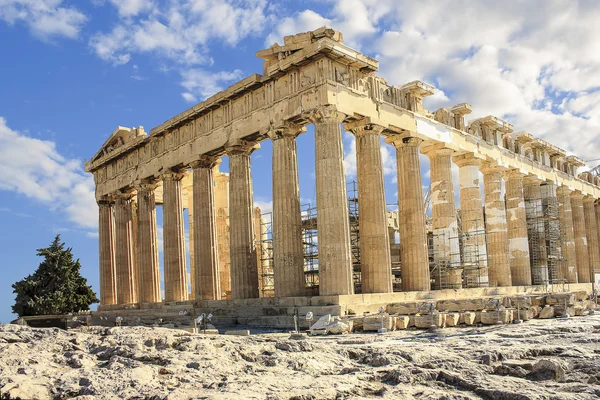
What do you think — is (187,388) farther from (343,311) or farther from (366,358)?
(343,311)

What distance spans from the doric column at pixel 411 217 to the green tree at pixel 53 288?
957 inches

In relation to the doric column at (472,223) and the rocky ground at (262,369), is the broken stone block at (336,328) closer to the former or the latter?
the rocky ground at (262,369)

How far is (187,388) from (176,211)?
79.4 feet

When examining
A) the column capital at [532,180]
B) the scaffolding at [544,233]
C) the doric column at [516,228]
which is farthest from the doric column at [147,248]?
the scaffolding at [544,233]

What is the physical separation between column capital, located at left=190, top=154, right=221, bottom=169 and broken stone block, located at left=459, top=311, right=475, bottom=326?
580 inches

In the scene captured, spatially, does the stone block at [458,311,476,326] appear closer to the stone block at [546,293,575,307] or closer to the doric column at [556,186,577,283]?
the stone block at [546,293,575,307]

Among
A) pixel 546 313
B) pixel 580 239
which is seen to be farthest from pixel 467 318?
pixel 580 239

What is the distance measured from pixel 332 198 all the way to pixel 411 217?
526cm

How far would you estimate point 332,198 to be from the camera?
22.0 meters

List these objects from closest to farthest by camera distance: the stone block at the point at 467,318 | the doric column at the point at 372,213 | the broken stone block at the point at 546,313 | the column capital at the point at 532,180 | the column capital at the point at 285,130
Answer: the stone block at the point at 467,318 → the broken stone block at the point at 546,313 → the doric column at the point at 372,213 → the column capital at the point at 285,130 → the column capital at the point at 532,180

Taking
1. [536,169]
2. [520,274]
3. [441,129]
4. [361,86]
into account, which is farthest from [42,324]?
[536,169]

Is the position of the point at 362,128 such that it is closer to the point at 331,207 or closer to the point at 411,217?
the point at 331,207

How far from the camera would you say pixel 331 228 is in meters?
21.8

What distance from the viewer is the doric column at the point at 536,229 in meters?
37.0
